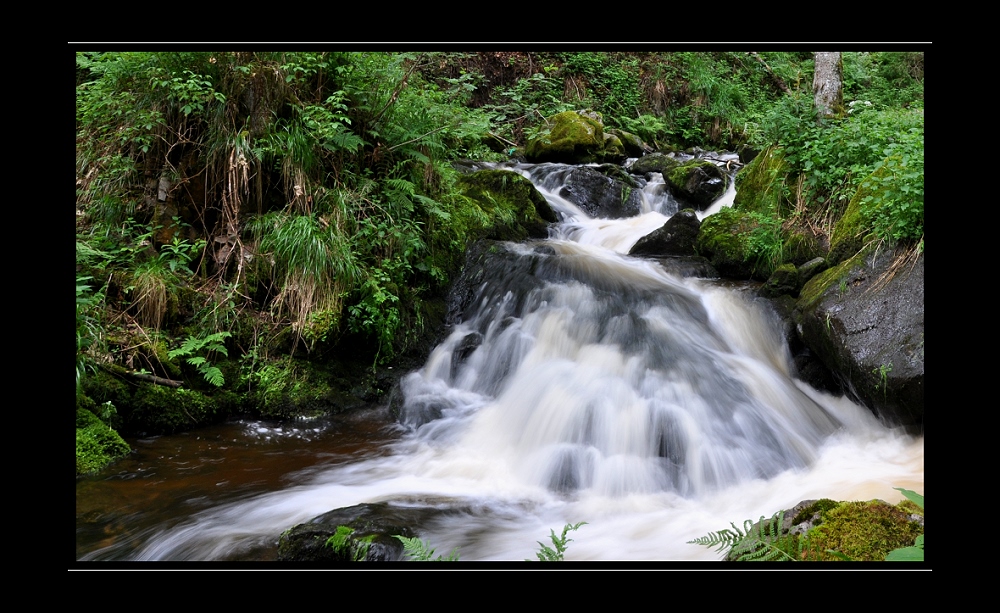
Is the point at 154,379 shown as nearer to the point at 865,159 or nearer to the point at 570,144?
the point at 865,159

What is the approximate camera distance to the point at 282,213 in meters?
4.86

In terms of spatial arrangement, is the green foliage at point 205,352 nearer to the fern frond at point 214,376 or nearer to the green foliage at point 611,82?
the fern frond at point 214,376

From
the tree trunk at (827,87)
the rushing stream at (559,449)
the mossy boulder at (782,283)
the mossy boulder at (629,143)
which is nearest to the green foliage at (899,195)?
the mossy boulder at (782,283)

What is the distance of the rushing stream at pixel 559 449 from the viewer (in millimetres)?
3074

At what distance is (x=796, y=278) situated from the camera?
5230 mm

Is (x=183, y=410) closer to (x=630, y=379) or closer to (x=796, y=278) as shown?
(x=630, y=379)

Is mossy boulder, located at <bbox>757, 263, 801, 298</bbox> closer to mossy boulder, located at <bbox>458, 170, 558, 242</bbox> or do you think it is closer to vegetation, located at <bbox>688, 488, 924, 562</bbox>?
mossy boulder, located at <bbox>458, 170, 558, 242</bbox>

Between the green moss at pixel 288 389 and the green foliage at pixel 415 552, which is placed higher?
the green moss at pixel 288 389

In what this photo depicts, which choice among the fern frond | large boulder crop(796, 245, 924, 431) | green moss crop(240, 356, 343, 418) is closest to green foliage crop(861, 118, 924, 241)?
large boulder crop(796, 245, 924, 431)

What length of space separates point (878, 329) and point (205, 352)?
488 cm

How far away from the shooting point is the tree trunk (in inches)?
248

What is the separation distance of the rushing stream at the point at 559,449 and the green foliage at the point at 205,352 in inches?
15.7

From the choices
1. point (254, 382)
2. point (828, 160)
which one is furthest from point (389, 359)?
point (828, 160)

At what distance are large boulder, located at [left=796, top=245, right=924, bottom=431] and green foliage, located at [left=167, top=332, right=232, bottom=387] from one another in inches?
175
